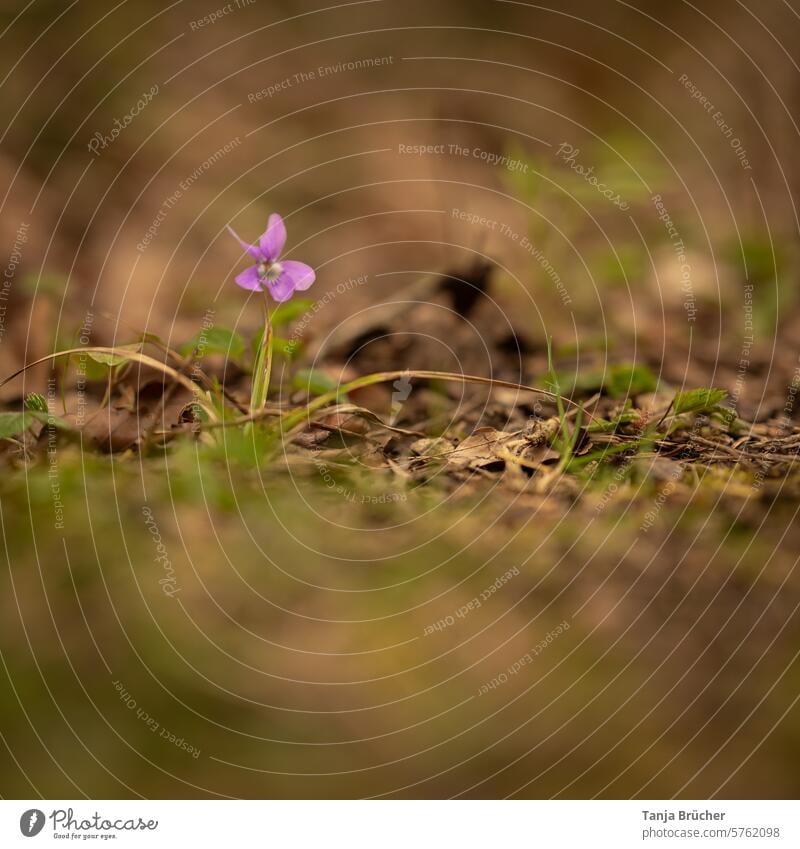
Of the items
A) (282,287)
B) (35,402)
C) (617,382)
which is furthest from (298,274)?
(617,382)

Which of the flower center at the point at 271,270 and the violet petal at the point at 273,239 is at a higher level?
the violet petal at the point at 273,239

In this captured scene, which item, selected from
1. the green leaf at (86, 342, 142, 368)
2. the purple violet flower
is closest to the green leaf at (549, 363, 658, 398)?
the purple violet flower

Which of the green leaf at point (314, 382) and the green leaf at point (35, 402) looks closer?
the green leaf at point (35, 402)

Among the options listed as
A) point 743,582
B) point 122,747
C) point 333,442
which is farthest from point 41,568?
point 743,582

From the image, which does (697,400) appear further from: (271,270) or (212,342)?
(212,342)

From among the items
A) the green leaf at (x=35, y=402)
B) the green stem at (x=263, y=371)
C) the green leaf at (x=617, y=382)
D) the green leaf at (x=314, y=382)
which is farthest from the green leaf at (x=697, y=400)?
the green leaf at (x=35, y=402)

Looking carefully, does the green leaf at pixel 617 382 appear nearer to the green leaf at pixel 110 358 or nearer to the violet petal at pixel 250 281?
the violet petal at pixel 250 281

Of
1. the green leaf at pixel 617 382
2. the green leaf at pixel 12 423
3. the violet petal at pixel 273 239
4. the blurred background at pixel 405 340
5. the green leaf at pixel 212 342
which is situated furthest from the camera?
the green leaf at pixel 617 382

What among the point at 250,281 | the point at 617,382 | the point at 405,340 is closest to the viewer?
the point at 250,281
